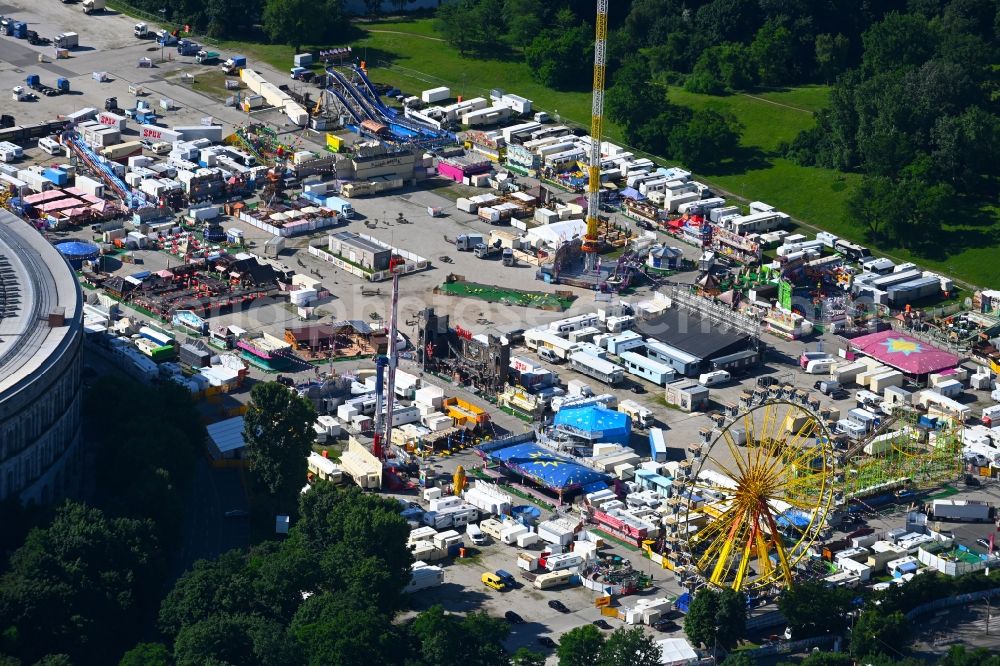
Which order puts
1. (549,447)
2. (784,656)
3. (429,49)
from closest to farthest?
(784,656), (549,447), (429,49)

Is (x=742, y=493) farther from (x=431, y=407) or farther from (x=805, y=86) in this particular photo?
(x=805, y=86)

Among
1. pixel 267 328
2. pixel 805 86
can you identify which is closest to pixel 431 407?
pixel 267 328

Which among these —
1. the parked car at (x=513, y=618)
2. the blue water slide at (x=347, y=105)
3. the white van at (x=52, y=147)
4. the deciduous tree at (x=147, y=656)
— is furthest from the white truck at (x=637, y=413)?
the white van at (x=52, y=147)

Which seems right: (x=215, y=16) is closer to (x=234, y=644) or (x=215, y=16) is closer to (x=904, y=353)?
(x=904, y=353)

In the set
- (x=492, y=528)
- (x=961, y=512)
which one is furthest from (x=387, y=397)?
(x=961, y=512)

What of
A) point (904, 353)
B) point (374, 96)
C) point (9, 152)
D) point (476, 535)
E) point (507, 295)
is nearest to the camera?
point (476, 535)

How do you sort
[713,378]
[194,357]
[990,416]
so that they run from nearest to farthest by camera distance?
1. [990,416]
2. [194,357]
3. [713,378]

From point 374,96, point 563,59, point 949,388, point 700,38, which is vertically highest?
point 700,38
